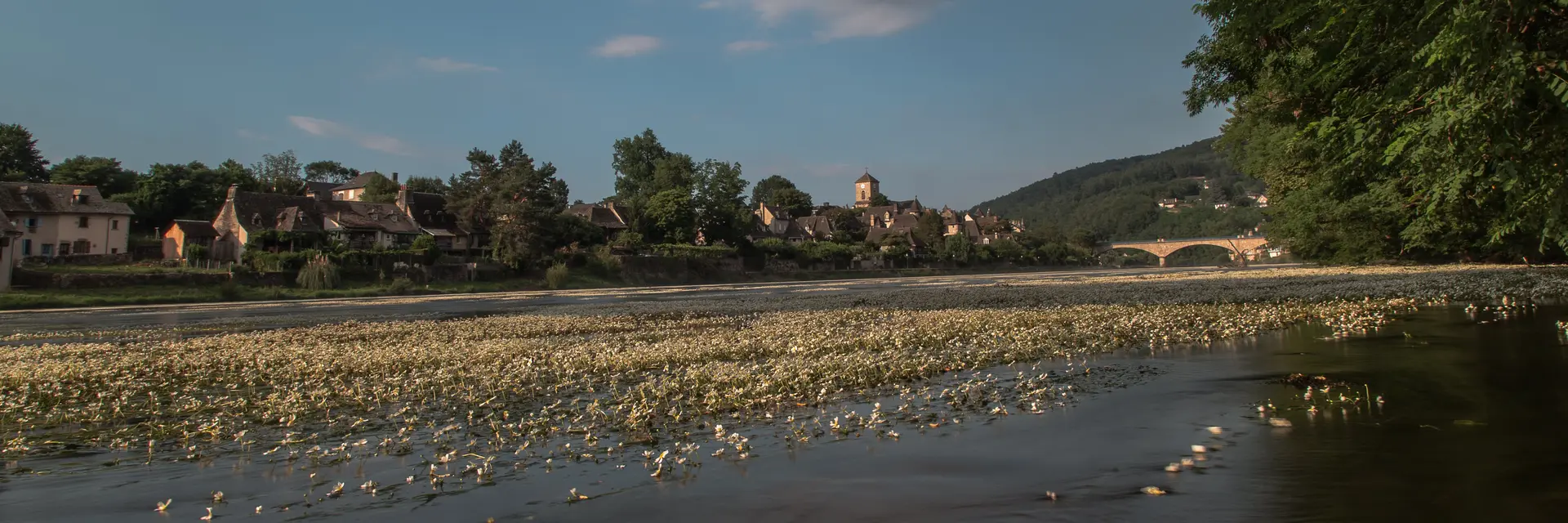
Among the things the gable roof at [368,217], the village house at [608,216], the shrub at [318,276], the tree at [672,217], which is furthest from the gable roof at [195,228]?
the tree at [672,217]

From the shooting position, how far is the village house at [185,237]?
8550cm

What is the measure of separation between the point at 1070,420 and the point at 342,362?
13925 mm

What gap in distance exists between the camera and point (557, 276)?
274 ft

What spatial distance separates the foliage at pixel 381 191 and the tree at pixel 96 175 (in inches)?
1103

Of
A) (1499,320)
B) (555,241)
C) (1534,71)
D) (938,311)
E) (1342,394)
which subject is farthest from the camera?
(555,241)

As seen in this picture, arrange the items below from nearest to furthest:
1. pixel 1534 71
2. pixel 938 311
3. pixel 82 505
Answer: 1. pixel 82 505
2. pixel 1534 71
3. pixel 938 311

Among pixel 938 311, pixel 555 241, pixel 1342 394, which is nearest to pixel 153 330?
pixel 938 311

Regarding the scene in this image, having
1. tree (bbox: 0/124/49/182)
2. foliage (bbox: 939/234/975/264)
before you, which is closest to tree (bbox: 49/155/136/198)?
tree (bbox: 0/124/49/182)

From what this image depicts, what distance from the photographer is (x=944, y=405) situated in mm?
10703

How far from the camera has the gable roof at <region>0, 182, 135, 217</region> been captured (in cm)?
7712

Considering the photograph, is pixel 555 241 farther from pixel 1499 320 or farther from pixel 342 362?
pixel 1499 320

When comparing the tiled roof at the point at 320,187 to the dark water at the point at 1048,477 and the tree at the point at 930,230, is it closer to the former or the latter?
the tree at the point at 930,230

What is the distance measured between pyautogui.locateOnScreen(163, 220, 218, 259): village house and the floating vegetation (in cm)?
6934

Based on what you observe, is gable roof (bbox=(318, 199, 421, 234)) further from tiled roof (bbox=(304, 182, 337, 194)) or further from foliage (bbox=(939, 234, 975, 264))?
foliage (bbox=(939, 234, 975, 264))
